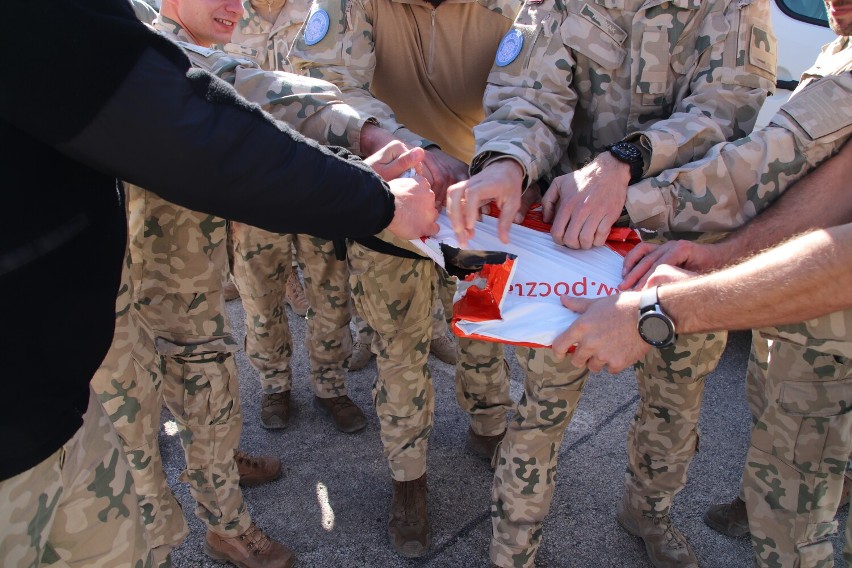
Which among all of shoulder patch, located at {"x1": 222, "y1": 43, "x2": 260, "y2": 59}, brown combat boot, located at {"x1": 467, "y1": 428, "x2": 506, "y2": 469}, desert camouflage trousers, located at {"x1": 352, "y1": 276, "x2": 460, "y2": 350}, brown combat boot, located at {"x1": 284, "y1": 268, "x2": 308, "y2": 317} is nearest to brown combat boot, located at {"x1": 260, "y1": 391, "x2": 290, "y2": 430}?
desert camouflage trousers, located at {"x1": 352, "y1": 276, "x2": 460, "y2": 350}

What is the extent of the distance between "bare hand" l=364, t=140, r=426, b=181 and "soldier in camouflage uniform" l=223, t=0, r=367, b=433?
4.48 feet

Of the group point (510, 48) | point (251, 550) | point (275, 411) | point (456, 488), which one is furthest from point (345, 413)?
point (510, 48)

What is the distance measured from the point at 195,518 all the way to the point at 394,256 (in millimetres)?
1382

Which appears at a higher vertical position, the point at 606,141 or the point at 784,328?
the point at 606,141

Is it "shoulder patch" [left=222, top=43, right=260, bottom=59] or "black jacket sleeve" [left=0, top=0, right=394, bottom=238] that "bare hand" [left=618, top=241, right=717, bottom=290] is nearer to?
"black jacket sleeve" [left=0, top=0, right=394, bottom=238]

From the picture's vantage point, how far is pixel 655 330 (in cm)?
160

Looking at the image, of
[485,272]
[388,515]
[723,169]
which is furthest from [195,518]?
[723,169]

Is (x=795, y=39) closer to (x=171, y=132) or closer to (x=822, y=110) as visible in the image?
(x=822, y=110)

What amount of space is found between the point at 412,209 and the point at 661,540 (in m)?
1.64

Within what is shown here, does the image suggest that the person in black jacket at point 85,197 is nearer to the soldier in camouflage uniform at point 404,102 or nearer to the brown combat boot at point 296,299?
the soldier in camouflage uniform at point 404,102

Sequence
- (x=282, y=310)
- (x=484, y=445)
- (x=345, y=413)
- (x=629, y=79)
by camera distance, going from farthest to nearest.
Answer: (x=282, y=310), (x=345, y=413), (x=484, y=445), (x=629, y=79)

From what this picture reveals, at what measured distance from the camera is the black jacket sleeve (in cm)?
99

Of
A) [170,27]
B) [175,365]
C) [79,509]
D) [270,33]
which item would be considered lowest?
[175,365]

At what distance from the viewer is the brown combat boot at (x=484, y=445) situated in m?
2.99
